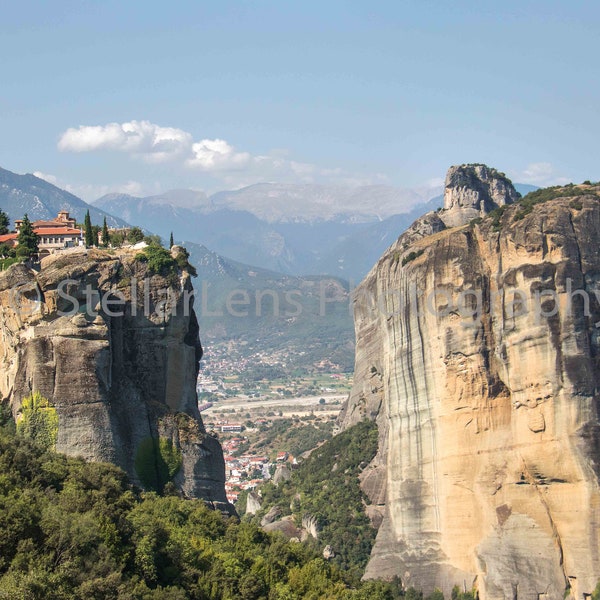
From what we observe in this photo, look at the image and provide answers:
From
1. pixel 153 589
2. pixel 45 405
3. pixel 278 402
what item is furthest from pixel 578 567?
pixel 278 402

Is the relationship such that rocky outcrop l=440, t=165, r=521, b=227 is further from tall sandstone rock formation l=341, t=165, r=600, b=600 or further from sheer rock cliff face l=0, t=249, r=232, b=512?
sheer rock cliff face l=0, t=249, r=232, b=512

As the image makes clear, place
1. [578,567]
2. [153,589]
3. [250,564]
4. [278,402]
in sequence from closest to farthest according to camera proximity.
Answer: [153,589] < [250,564] < [578,567] < [278,402]

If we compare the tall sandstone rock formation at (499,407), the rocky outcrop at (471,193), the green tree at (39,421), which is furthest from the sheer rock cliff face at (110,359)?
the rocky outcrop at (471,193)

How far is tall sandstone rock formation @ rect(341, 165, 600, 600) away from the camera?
2124 inches

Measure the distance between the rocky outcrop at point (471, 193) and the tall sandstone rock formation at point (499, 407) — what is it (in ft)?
70.7

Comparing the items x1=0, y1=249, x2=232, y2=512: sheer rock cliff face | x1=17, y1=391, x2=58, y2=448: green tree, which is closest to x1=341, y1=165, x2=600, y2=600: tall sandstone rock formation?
x1=0, y1=249, x2=232, y2=512: sheer rock cliff face

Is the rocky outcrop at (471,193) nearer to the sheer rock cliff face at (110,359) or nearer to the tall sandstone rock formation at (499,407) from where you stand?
the tall sandstone rock formation at (499,407)

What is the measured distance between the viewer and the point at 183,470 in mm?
45938

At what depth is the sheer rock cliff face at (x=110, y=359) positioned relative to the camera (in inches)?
1714

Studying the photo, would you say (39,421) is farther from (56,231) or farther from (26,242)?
(56,231)

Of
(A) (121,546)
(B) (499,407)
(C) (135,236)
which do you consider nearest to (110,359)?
(C) (135,236)

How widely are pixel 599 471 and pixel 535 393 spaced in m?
4.17

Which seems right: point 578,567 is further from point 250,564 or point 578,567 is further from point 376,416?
point 376,416

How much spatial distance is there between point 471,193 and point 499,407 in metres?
30.4
